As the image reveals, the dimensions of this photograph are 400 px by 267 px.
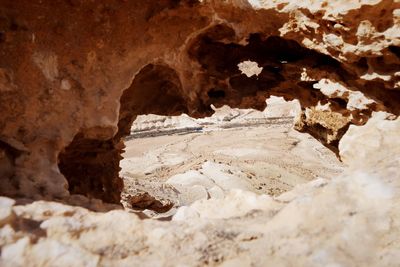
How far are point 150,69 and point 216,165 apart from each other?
8.71 metres

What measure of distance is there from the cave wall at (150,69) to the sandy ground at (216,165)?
11.0ft

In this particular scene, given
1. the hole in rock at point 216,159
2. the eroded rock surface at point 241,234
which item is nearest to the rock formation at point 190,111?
the eroded rock surface at point 241,234

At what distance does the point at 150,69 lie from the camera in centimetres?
585

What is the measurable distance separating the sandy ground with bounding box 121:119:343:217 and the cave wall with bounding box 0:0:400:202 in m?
3.36

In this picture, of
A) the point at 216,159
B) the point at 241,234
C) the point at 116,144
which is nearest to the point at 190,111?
the point at 116,144

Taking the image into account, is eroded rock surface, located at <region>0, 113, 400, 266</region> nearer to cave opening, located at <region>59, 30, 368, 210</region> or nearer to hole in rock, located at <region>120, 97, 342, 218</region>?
cave opening, located at <region>59, 30, 368, 210</region>

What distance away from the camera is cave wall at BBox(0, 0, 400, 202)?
3.97m

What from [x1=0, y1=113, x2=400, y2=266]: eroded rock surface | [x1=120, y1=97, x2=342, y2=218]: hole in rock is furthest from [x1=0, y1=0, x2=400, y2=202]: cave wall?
[x1=120, y1=97, x2=342, y2=218]: hole in rock

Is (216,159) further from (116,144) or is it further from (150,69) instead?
(150,69)

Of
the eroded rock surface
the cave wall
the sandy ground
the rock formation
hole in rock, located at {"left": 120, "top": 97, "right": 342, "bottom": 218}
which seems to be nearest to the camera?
the eroded rock surface

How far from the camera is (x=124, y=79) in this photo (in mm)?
4996

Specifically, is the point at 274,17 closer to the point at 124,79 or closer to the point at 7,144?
the point at 124,79

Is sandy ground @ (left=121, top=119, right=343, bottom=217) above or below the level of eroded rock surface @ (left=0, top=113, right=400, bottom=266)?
below

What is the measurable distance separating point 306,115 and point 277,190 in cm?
486
